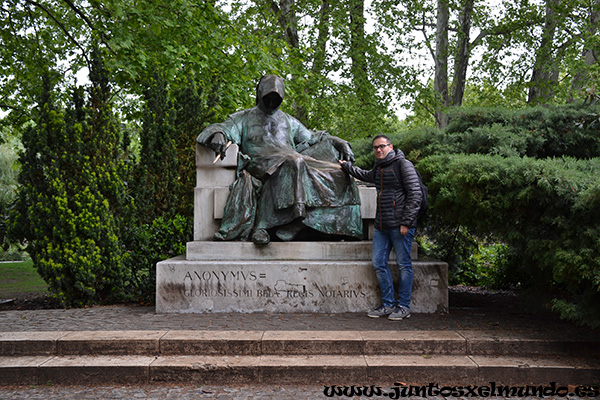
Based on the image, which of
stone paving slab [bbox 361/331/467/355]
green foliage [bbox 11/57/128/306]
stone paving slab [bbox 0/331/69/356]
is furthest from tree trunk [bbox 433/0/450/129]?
stone paving slab [bbox 0/331/69/356]

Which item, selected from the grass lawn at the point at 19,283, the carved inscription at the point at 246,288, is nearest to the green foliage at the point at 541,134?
the carved inscription at the point at 246,288

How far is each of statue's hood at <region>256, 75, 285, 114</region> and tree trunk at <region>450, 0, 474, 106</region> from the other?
12.7 meters

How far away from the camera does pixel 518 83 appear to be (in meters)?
18.7

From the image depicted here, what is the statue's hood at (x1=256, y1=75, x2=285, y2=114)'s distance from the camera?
693 cm

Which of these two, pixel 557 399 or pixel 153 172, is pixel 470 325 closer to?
pixel 557 399

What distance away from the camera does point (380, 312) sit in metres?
5.60

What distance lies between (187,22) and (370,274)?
7.81 meters

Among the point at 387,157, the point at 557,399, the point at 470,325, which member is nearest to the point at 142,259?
the point at 387,157

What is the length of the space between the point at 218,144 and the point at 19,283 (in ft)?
21.6

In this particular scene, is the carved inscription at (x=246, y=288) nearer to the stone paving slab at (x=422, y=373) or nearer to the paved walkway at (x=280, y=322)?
the paved walkway at (x=280, y=322)

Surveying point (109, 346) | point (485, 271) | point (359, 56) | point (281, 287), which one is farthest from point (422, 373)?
point (359, 56)

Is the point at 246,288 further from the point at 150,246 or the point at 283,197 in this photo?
the point at 150,246

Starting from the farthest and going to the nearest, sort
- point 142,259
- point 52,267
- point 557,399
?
1. point 142,259
2. point 52,267
3. point 557,399

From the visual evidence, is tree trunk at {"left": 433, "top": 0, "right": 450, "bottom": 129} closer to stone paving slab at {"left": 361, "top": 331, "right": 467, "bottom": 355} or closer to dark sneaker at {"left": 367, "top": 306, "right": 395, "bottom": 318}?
dark sneaker at {"left": 367, "top": 306, "right": 395, "bottom": 318}
